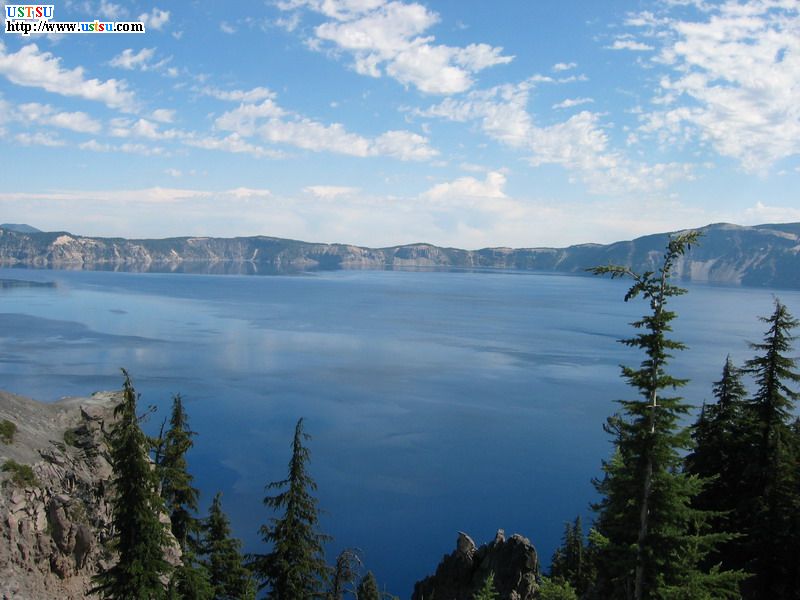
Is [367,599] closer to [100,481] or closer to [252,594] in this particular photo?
[252,594]

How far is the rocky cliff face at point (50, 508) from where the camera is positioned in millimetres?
17125

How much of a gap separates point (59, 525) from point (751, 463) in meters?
22.4

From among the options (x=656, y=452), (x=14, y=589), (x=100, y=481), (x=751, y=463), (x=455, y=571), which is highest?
(x=656, y=452)

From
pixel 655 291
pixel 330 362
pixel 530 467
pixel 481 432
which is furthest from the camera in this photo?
pixel 330 362

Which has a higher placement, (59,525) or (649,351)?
(649,351)

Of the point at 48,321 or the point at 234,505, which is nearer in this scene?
the point at 234,505

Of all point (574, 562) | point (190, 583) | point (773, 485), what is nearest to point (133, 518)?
point (190, 583)

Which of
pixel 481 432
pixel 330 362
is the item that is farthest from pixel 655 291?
pixel 330 362

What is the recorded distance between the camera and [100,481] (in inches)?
810

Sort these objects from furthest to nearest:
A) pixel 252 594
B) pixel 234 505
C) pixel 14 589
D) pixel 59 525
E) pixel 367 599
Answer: pixel 234 505
pixel 367 599
pixel 252 594
pixel 59 525
pixel 14 589

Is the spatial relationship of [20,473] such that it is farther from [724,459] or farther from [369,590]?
[724,459]

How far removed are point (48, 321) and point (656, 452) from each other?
124 metres

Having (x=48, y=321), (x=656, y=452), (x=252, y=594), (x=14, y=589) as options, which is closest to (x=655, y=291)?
(x=656, y=452)

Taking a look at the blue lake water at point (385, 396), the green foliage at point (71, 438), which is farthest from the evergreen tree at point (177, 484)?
the blue lake water at point (385, 396)
